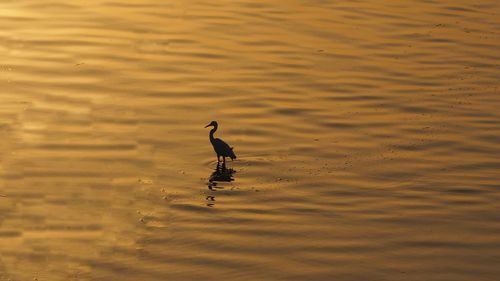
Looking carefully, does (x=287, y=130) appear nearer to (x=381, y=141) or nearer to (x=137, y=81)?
(x=381, y=141)

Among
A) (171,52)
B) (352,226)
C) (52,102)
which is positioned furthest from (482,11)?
(352,226)

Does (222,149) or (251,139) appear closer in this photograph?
(222,149)

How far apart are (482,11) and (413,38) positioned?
4.02 meters

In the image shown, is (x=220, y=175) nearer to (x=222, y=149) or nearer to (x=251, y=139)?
(x=222, y=149)

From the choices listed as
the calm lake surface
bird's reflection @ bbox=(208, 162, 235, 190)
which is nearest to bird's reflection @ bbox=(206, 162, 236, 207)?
bird's reflection @ bbox=(208, 162, 235, 190)

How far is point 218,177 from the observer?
22016mm

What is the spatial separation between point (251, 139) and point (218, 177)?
2.34 meters

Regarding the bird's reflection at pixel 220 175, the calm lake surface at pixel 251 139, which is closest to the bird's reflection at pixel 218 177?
the bird's reflection at pixel 220 175

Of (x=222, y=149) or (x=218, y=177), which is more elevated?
(x=222, y=149)

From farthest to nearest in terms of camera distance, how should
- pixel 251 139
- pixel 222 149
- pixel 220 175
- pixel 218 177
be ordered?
pixel 251 139 < pixel 222 149 < pixel 220 175 < pixel 218 177

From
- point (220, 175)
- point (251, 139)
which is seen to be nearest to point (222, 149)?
point (220, 175)

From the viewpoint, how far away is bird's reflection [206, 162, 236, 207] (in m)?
21.4

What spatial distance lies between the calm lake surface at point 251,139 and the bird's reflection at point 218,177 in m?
0.11

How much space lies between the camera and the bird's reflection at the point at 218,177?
70.2 ft
